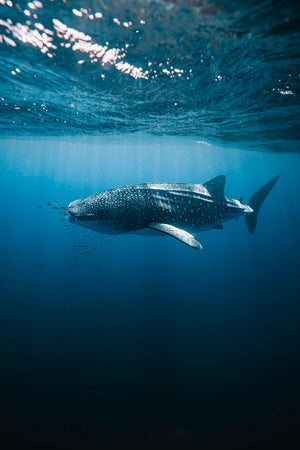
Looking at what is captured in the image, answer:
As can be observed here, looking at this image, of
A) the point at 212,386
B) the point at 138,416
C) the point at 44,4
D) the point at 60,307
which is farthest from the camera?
the point at 60,307

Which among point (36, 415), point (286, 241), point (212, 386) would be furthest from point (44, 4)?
point (286, 241)

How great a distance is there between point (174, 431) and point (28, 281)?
16.6m

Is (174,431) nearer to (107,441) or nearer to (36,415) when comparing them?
(107,441)

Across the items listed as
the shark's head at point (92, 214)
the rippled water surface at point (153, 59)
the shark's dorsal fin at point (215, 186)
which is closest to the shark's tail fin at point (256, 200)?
the shark's dorsal fin at point (215, 186)

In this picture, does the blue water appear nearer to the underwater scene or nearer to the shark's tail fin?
the underwater scene

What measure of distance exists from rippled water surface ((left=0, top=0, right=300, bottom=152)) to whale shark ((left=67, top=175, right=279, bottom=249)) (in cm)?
403

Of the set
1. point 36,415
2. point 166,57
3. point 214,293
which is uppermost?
point 166,57

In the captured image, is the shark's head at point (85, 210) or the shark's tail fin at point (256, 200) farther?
the shark's tail fin at point (256, 200)

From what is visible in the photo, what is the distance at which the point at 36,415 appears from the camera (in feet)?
21.2

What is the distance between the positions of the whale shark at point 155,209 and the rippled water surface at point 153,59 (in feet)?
13.2

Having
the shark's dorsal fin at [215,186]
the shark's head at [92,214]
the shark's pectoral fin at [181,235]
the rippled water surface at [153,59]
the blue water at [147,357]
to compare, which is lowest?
the blue water at [147,357]

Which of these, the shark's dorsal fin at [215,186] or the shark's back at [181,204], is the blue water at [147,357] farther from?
A: the shark's dorsal fin at [215,186]

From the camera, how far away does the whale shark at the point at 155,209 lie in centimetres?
476

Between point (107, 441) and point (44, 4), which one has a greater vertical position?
point (44, 4)
